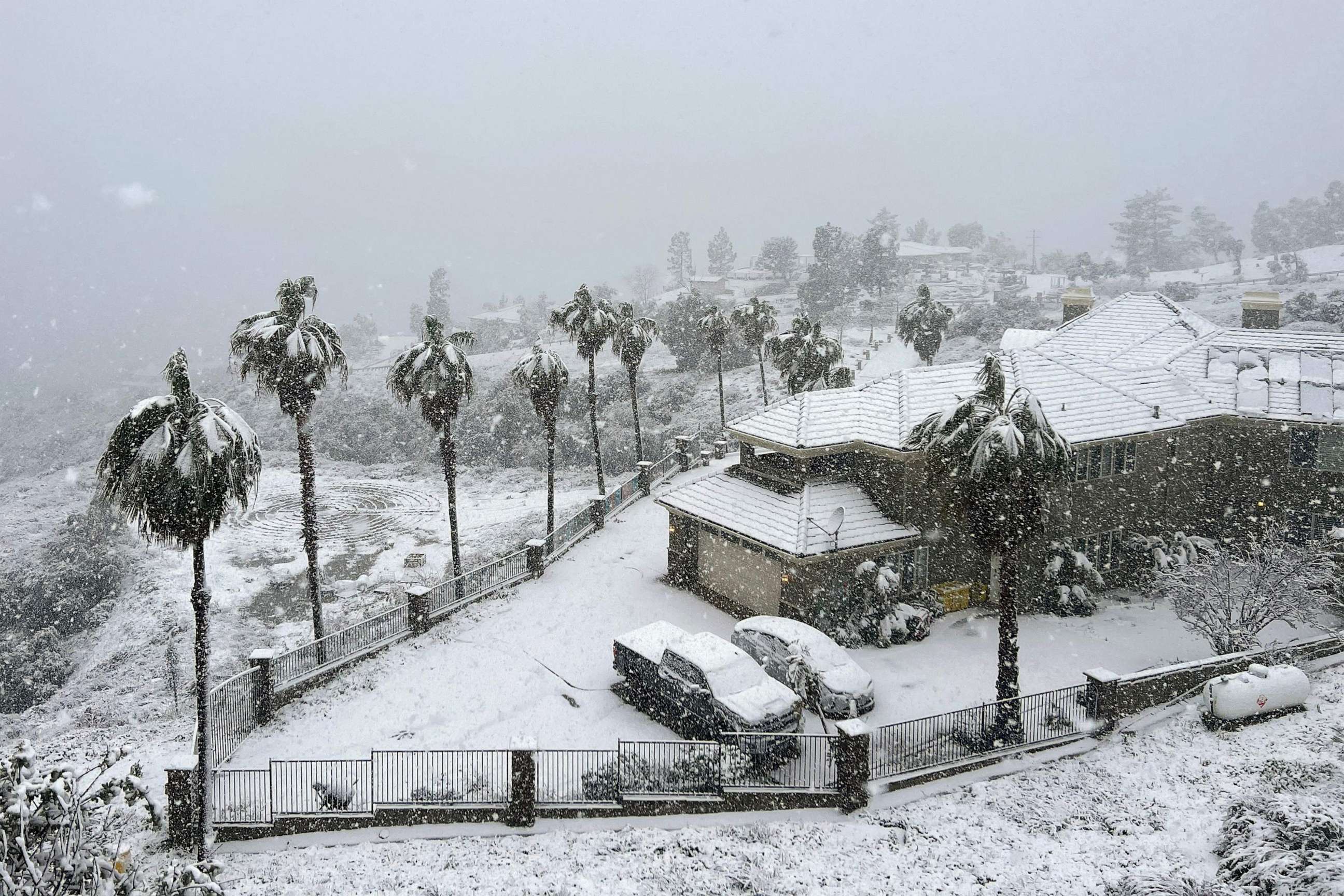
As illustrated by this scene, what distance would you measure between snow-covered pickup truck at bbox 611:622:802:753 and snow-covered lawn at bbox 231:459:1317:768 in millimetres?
626

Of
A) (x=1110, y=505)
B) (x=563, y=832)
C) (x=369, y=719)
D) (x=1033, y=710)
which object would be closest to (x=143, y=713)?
(x=369, y=719)

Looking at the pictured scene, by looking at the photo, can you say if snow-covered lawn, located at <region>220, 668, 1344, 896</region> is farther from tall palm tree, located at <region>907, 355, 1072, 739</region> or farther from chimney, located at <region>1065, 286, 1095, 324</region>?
chimney, located at <region>1065, 286, 1095, 324</region>

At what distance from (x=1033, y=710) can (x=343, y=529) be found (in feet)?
125

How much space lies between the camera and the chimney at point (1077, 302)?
40469mm

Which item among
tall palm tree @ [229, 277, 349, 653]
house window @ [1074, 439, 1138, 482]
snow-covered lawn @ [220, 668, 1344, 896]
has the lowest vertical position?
snow-covered lawn @ [220, 668, 1344, 896]

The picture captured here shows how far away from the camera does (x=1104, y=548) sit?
2534 centimetres

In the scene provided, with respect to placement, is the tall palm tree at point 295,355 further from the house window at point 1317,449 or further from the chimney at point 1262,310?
the chimney at point 1262,310

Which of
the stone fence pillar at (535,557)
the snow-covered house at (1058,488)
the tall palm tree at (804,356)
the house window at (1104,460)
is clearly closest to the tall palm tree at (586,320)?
the stone fence pillar at (535,557)

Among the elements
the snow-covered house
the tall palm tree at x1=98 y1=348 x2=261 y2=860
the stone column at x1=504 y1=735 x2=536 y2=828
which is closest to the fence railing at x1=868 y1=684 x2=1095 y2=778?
the snow-covered house

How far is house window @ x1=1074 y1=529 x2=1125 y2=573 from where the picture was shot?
81.6 feet

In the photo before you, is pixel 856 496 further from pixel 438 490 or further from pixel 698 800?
pixel 438 490

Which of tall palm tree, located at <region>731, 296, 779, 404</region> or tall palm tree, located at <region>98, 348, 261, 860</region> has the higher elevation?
tall palm tree, located at <region>731, 296, 779, 404</region>

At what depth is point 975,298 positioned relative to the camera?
9562 cm

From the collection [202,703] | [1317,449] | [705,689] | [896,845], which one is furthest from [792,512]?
[1317,449]
